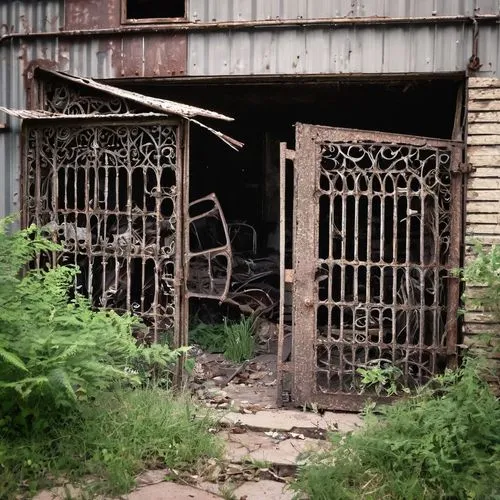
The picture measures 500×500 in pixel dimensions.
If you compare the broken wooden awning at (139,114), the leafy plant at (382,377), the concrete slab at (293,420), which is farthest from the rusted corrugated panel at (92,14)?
the leafy plant at (382,377)

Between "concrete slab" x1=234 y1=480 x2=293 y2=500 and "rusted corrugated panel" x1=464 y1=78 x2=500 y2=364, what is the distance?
2303mm

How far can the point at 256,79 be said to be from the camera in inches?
262

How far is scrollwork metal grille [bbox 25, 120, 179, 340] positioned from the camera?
20.6 feet

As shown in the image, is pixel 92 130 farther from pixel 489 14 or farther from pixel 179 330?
pixel 489 14

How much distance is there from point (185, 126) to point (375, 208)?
13.4 ft

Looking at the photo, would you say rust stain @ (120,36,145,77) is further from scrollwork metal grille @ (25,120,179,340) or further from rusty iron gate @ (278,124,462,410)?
rusty iron gate @ (278,124,462,410)

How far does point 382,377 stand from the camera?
5.74 meters

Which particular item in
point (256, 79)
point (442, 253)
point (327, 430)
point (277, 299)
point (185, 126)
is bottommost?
point (327, 430)

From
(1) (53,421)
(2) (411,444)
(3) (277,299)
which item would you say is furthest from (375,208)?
(1) (53,421)

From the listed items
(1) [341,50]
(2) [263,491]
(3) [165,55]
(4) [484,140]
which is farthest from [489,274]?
(3) [165,55]

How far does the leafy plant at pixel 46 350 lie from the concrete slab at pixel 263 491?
1126 millimetres

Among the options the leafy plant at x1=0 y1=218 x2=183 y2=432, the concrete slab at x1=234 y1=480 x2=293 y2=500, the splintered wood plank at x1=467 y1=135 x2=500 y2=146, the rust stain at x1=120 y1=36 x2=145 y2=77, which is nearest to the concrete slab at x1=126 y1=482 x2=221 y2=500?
the concrete slab at x1=234 y1=480 x2=293 y2=500

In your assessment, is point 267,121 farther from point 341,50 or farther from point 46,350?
point 46,350

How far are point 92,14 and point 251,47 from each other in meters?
1.77
